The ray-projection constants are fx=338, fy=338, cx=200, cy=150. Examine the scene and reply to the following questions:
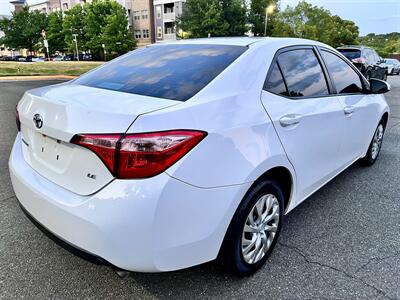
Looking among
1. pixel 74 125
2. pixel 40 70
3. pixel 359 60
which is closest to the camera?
pixel 74 125

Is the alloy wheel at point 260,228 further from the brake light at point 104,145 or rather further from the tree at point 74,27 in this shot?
the tree at point 74,27

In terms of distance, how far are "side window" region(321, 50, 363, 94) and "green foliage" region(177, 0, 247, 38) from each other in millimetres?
44604

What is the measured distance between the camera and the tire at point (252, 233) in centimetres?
207

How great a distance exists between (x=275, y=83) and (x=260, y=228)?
1025 millimetres

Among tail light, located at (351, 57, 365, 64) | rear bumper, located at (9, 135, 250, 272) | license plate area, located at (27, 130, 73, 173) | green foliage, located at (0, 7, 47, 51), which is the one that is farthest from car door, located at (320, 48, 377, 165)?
green foliage, located at (0, 7, 47, 51)

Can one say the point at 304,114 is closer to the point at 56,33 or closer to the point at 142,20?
the point at 142,20

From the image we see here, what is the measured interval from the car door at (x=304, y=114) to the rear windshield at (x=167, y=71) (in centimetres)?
39

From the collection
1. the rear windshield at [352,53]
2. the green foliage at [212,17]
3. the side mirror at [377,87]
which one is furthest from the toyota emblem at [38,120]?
the green foliage at [212,17]

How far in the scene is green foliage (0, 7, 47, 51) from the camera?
6397cm

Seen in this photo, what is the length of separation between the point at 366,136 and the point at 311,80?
1559 mm

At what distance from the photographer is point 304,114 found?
8.33ft

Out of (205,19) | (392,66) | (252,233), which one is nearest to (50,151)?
(252,233)

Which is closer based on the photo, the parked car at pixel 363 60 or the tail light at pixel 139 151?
the tail light at pixel 139 151

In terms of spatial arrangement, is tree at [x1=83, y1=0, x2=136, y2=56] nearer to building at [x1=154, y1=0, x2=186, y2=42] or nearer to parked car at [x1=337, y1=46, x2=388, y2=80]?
building at [x1=154, y1=0, x2=186, y2=42]
